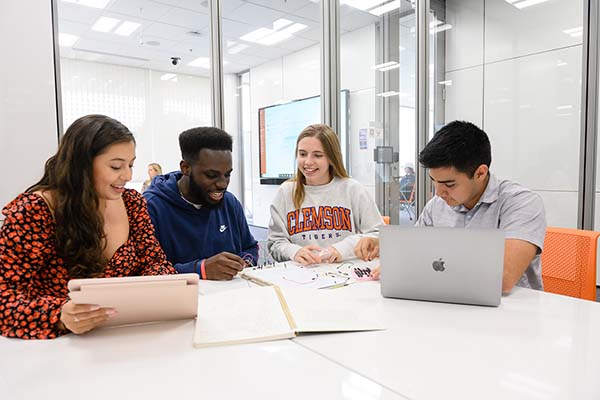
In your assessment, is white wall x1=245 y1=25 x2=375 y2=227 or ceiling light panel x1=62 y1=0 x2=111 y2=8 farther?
white wall x1=245 y1=25 x2=375 y2=227

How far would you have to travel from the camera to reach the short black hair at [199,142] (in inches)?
73.3

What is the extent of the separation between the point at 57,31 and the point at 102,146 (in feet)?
5.09

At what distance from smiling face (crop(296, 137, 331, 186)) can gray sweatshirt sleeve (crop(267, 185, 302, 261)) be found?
17cm

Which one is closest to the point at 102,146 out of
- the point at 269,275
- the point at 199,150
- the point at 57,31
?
the point at 199,150

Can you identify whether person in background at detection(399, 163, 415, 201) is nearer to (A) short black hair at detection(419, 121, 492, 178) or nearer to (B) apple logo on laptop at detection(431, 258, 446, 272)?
(A) short black hair at detection(419, 121, 492, 178)

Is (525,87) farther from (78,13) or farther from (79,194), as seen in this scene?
(79,194)

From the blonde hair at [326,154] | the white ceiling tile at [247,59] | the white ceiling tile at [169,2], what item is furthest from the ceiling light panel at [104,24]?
the blonde hair at [326,154]

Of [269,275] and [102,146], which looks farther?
[269,275]

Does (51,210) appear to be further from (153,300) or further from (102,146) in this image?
(153,300)

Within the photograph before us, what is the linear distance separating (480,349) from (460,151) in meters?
0.84

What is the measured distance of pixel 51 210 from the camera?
48.4 inches

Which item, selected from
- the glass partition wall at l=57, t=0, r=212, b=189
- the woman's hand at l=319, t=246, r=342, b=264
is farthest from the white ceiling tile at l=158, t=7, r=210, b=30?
the woman's hand at l=319, t=246, r=342, b=264

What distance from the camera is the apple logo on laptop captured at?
1187mm

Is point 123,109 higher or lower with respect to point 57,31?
lower
